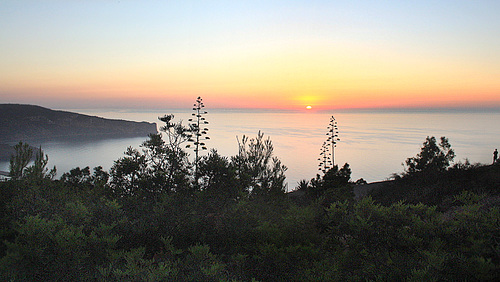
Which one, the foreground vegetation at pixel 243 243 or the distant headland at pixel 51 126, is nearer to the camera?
the foreground vegetation at pixel 243 243

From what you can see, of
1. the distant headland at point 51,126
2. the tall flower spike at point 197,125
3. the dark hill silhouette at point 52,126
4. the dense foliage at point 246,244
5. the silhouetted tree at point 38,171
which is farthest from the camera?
the dark hill silhouette at point 52,126

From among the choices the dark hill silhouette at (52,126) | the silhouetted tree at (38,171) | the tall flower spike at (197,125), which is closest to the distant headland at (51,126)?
the dark hill silhouette at (52,126)

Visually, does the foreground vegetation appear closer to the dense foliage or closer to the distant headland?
the dense foliage

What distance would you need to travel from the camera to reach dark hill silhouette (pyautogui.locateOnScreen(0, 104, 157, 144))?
103062mm

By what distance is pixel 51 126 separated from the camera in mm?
123875

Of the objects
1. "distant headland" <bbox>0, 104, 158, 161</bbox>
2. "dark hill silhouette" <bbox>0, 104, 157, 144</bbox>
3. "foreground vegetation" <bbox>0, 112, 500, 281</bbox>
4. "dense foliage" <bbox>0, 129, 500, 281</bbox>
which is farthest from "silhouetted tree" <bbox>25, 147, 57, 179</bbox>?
"dark hill silhouette" <bbox>0, 104, 157, 144</bbox>

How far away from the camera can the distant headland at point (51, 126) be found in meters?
102

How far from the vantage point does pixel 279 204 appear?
26.4 feet

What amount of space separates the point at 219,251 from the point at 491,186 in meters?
10.5

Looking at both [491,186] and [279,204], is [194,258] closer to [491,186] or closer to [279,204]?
[279,204]

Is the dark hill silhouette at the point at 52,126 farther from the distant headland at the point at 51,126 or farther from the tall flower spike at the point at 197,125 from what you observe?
the tall flower spike at the point at 197,125

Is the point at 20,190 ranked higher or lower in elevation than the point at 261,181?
higher

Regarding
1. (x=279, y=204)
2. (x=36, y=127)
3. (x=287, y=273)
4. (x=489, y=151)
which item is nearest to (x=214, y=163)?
(x=279, y=204)

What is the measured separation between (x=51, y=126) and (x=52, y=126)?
346mm
